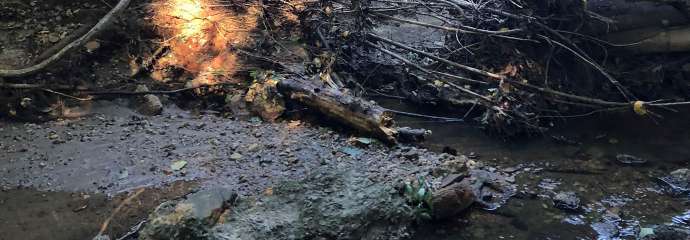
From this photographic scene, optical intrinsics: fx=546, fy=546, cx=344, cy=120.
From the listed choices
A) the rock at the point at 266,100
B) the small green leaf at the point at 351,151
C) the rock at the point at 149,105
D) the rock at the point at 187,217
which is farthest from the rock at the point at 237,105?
the rock at the point at 187,217

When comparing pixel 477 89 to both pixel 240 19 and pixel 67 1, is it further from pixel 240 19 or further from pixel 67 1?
pixel 67 1

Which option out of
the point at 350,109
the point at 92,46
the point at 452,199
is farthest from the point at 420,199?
the point at 92,46

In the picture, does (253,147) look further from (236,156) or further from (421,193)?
(421,193)

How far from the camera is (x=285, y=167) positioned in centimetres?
452

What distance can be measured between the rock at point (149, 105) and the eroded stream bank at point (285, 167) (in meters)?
0.10

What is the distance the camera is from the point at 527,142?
5.37m

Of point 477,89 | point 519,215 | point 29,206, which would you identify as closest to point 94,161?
point 29,206

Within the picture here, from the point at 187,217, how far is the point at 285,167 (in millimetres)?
1153

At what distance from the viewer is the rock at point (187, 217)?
346 cm

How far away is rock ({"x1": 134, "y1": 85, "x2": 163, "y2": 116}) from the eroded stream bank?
10 cm

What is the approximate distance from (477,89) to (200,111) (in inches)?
118

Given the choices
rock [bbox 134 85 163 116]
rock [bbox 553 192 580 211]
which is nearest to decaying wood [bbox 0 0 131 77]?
rock [bbox 134 85 163 116]

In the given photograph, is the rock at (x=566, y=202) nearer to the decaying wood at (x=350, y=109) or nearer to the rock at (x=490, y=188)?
the rock at (x=490, y=188)

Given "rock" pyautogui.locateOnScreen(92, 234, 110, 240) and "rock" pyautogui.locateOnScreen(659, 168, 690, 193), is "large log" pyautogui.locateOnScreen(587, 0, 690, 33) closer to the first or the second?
"rock" pyautogui.locateOnScreen(659, 168, 690, 193)
